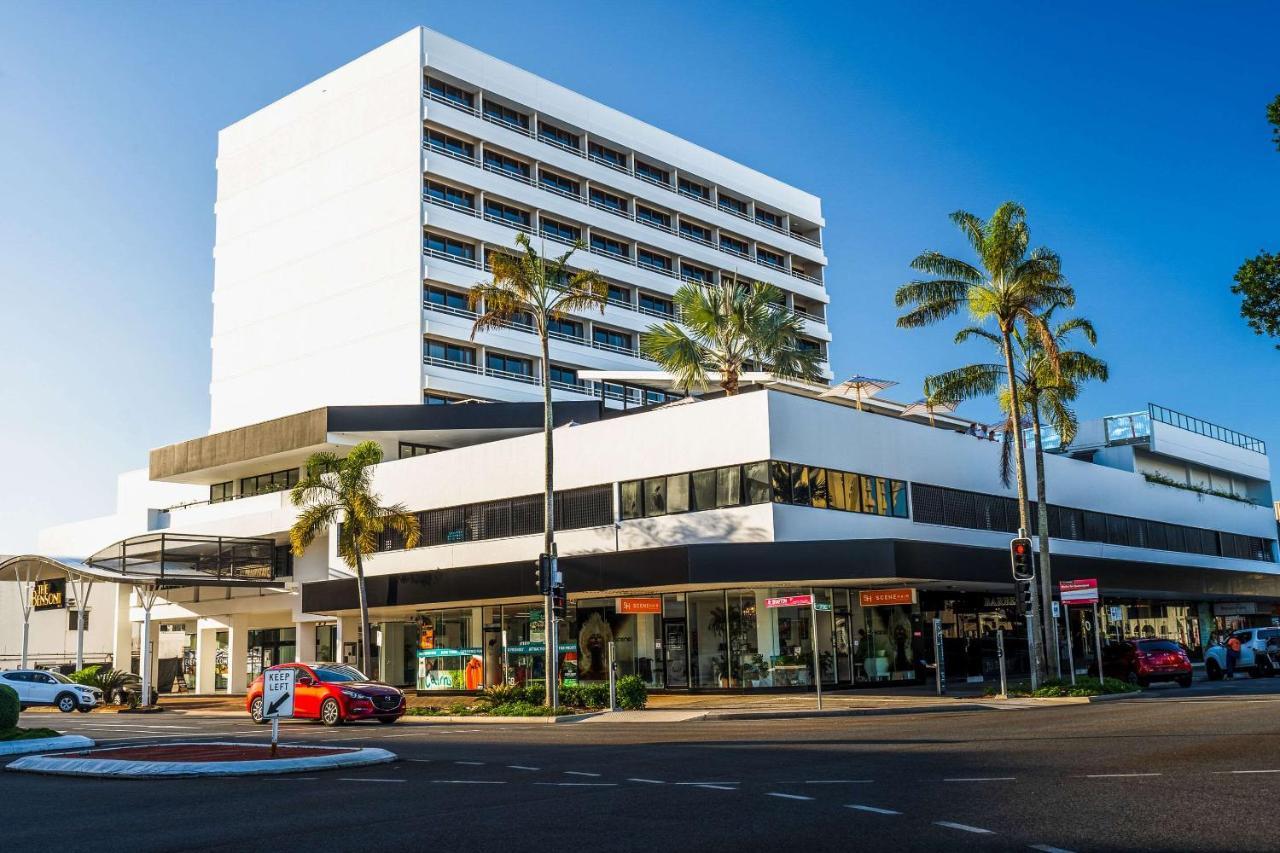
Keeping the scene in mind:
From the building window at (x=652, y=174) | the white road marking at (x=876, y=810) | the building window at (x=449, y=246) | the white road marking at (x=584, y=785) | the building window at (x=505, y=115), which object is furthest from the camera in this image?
the building window at (x=652, y=174)

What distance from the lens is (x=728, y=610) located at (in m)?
36.4

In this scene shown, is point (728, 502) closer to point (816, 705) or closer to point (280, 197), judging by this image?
point (816, 705)

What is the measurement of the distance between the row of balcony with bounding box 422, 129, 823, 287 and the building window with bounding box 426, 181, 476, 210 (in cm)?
54

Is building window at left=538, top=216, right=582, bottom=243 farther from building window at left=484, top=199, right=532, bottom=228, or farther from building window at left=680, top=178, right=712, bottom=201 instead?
building window at left=680, top=178, right=712, bottom=201

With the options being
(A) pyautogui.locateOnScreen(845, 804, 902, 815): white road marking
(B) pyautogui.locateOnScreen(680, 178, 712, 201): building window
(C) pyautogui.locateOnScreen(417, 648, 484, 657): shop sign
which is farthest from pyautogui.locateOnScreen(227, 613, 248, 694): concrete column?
(A) pyautogui.locateOnScreen(845, 804, 902, 815): white road marking

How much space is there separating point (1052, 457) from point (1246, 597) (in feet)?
61.8

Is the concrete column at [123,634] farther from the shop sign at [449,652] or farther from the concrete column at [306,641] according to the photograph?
the shop sign at [449,652]

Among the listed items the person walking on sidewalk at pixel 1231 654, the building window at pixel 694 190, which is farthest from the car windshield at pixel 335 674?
the building window at pixel 694 190

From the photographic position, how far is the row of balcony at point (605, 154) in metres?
63.7

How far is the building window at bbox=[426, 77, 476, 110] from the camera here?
6238 cm

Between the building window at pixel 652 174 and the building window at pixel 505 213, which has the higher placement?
the building window at pixel 652 174

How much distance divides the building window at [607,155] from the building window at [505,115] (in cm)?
510

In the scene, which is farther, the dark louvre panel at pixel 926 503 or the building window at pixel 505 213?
the building window at pixel 505 213

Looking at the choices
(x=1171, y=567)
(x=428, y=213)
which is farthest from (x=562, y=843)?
(x=428, y=213)
